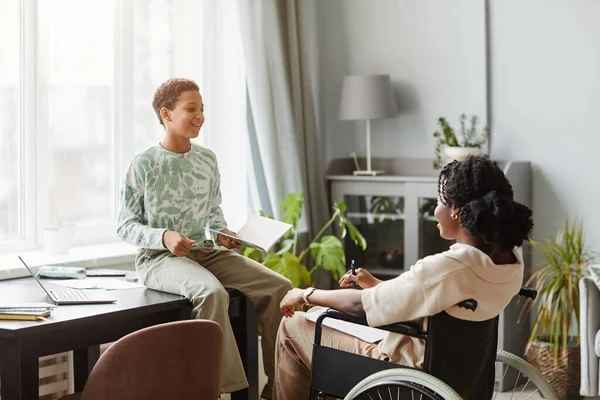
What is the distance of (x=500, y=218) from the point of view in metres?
2.26

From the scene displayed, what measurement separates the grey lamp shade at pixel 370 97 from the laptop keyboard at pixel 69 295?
6.61 ft

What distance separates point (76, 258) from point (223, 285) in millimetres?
802

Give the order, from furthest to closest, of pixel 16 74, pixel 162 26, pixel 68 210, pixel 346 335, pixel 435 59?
pixel 435 59 → pixel 162 26 → pixel 68 210 → pixel 16 74 → pixel 346 335

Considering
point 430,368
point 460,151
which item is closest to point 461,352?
point 430,368

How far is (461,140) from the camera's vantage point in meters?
4.43

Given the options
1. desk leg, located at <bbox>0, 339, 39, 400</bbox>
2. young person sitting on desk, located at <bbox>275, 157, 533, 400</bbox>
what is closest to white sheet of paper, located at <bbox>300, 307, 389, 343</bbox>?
young person sitting on desk, located at <bbox>275, 157, 533, 400</bbox>

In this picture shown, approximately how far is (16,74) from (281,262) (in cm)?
137

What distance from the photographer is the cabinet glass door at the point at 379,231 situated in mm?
4367

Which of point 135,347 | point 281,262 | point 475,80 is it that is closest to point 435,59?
point 475,80

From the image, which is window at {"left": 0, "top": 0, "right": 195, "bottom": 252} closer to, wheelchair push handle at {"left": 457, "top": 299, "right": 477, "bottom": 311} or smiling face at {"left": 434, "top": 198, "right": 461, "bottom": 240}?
smiling face at {"left": 434, "top": 198, "right": 461, "bottom": 240}

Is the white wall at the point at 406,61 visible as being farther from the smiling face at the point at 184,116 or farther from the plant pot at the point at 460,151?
the smiling face at the point at 184,116

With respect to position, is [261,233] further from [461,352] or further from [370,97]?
[370,97]

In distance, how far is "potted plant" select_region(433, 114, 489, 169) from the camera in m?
4.26

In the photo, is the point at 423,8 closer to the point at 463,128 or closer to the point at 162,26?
the point at 463,128
